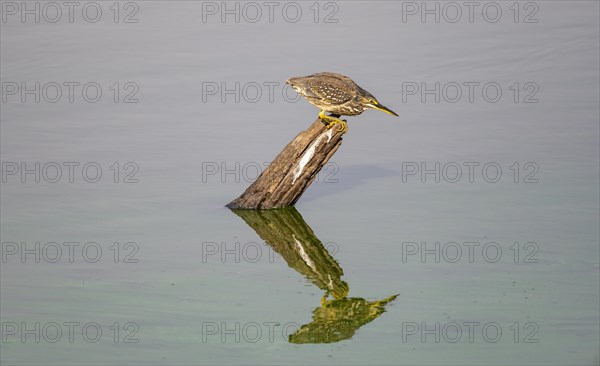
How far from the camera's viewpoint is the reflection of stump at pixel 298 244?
14.0 metres

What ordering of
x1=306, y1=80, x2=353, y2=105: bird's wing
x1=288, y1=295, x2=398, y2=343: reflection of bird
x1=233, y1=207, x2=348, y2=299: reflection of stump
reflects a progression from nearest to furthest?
x1=288, y1=295, x2=398, y2=343: reflection of bird
x1=233, y1=207, x2=348, y2=299: reflection of stump
x1=306, y1=80, x2=353, y2=105: bird's wing

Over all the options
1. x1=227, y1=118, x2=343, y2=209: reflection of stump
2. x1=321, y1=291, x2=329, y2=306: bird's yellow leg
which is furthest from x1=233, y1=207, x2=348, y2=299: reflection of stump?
x1=227, y1=118, x2=343, y2=209: reflection of stump

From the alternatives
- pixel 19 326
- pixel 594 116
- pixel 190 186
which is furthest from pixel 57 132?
pixel 594 116

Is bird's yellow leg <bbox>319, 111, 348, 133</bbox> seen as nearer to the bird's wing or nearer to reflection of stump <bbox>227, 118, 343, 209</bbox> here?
reflection of stump <bbox>227, 118, 343, 209</bbox>

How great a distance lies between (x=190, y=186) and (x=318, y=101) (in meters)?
3.09

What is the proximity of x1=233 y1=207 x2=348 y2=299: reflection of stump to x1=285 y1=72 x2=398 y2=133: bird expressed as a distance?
157 centimetres

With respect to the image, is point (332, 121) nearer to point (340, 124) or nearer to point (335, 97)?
Answer: point (340, 124)

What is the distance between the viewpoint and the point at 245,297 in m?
13.5

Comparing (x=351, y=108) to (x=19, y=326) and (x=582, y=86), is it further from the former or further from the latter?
(x=582, y=86)

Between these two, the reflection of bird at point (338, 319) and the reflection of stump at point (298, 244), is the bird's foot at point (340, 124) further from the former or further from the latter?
the reflection of bird at point (338, 319)

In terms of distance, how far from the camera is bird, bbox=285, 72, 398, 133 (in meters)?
15.8

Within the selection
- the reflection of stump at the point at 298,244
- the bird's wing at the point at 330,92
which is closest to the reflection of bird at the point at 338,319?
the reflection of stump at the point at 298,244

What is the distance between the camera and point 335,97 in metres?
15.7

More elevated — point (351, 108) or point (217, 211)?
point (351, 108)
